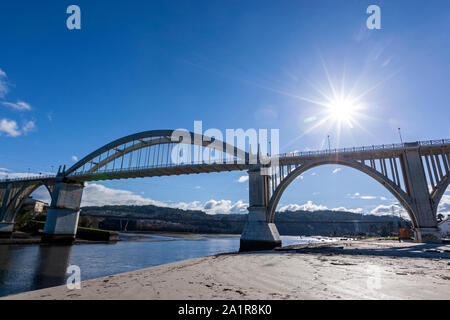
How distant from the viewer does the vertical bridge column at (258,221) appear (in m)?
29.6

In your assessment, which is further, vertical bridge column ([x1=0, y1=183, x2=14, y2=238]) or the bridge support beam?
vertical bridge column ([x1=0, y1=183, x2=14, y2=238])

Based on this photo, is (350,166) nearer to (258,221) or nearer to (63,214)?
(258,221)

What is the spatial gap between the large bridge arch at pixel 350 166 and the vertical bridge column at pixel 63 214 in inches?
1727

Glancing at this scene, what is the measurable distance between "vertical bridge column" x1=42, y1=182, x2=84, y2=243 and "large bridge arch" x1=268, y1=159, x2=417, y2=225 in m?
43.9

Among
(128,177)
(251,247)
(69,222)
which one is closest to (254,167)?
(251,247)

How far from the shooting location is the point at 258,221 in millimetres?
31250

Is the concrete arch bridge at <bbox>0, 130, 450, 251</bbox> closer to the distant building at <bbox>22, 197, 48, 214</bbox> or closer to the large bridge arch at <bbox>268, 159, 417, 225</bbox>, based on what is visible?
the large bridge arch at <bbox>268, 159, 417, 225</bbox>

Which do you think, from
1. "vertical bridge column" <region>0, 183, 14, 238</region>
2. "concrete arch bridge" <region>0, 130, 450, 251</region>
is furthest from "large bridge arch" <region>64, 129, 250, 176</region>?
"vertical bridge column" <region>0, 183, 14, 238</region>

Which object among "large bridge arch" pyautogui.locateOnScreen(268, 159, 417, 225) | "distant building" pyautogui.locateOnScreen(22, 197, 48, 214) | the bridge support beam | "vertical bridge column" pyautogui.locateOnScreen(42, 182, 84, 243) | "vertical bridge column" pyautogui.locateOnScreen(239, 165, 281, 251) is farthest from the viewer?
"distant building" pyautogui.locateOnScreen(22, 197, 48, 214)

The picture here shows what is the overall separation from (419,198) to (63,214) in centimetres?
6299

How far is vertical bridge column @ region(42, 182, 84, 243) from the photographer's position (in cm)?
4481

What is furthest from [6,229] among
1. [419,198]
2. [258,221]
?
[419,198]

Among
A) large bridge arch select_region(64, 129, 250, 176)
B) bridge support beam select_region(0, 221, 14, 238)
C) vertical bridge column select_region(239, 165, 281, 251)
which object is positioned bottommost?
bridge support beam select_region(0, 221, 14, 238)
